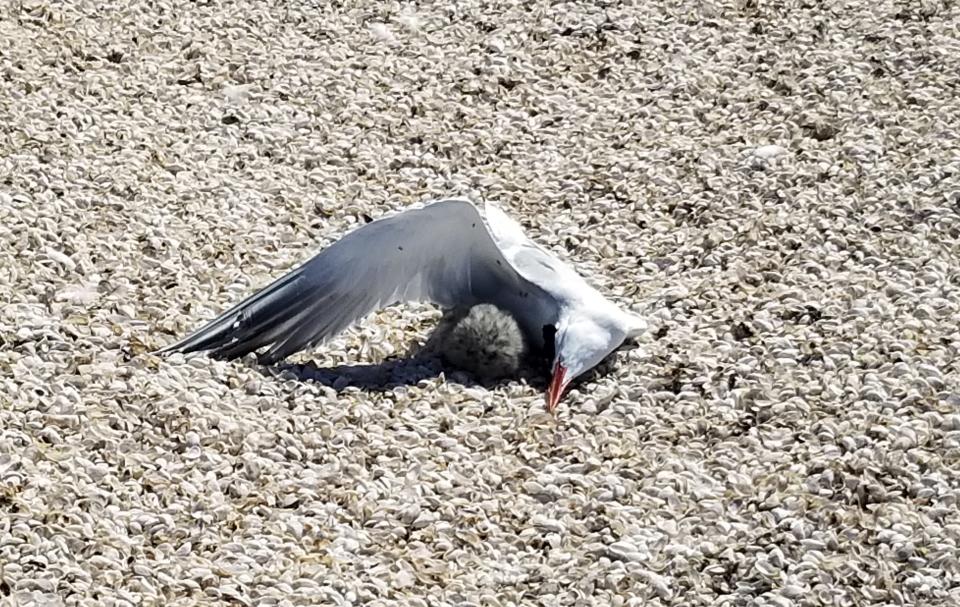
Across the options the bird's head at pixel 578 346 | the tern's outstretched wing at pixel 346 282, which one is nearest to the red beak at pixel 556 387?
the bird's head at pixel 578 346

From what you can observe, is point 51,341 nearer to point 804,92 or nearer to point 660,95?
point 660,95

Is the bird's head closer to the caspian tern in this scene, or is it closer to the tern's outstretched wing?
the caspian tern

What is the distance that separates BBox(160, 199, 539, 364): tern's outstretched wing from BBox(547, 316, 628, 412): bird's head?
0.34 m

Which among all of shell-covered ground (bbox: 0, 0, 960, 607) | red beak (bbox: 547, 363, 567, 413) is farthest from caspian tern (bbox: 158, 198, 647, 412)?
shell-covered ground (bbox: 0, 0, 960, 607)

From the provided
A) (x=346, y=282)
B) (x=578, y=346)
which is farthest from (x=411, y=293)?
(x=578, y=346)

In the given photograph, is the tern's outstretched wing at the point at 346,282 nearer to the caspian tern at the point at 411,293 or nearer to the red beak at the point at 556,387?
the caspian tern at the point at 411,293

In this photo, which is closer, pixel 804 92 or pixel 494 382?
pixel 494 382

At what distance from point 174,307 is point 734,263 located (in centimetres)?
193

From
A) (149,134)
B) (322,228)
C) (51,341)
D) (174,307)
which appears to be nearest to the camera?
(51,341)

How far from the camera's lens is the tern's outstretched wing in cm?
469

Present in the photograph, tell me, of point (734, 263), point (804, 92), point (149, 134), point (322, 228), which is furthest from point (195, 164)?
point (804, 92)

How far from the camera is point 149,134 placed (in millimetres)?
5980

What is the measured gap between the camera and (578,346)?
4645 millimetres

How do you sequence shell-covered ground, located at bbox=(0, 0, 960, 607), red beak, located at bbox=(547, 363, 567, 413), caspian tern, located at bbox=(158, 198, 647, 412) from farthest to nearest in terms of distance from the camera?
1. caspian tern, located at bbox=(158, 198, 647, 412)
2. red beak, located at bbox=(547, 363, 567, 413)
3. shell-covered ground, located at bbox=(0, 0, 960, 607)
